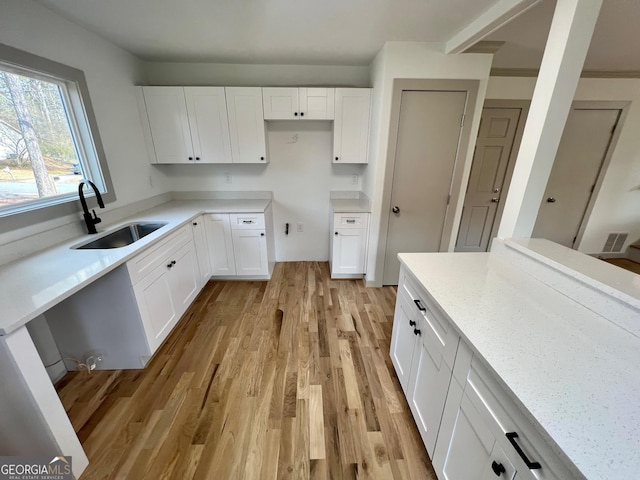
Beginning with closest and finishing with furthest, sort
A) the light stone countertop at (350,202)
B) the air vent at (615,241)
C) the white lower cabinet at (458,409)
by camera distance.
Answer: the white lower cabinet at (458,409), the light stone countertop at (350,202), the air vent at (615,241)

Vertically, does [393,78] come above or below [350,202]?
above

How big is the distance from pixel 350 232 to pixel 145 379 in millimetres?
2161

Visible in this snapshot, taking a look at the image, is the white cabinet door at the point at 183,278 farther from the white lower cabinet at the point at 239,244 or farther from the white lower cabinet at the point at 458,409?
the white lower cabinet at the point at 458,409

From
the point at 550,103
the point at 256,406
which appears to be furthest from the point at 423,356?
the point at 550,103

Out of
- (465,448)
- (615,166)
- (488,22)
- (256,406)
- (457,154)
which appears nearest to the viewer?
(465,448)

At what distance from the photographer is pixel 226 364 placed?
1.83 meters

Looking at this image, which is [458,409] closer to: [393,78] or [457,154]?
[457,154]

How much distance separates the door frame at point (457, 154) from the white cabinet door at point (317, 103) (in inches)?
27.0

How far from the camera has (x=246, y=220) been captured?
107 inches

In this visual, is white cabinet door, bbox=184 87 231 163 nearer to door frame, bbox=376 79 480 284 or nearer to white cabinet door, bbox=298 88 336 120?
white cabinet door, bbox=298 88 336 120

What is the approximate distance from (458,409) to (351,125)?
2608 mm

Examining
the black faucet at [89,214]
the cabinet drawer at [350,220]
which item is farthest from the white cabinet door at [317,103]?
the black faucet at [89,214]

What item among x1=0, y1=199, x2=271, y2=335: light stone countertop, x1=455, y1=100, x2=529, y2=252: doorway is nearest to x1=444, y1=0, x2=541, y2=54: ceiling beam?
x1=455, y1=100, x2=529, y2=252: doorway

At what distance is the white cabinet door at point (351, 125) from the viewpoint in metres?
2.63
